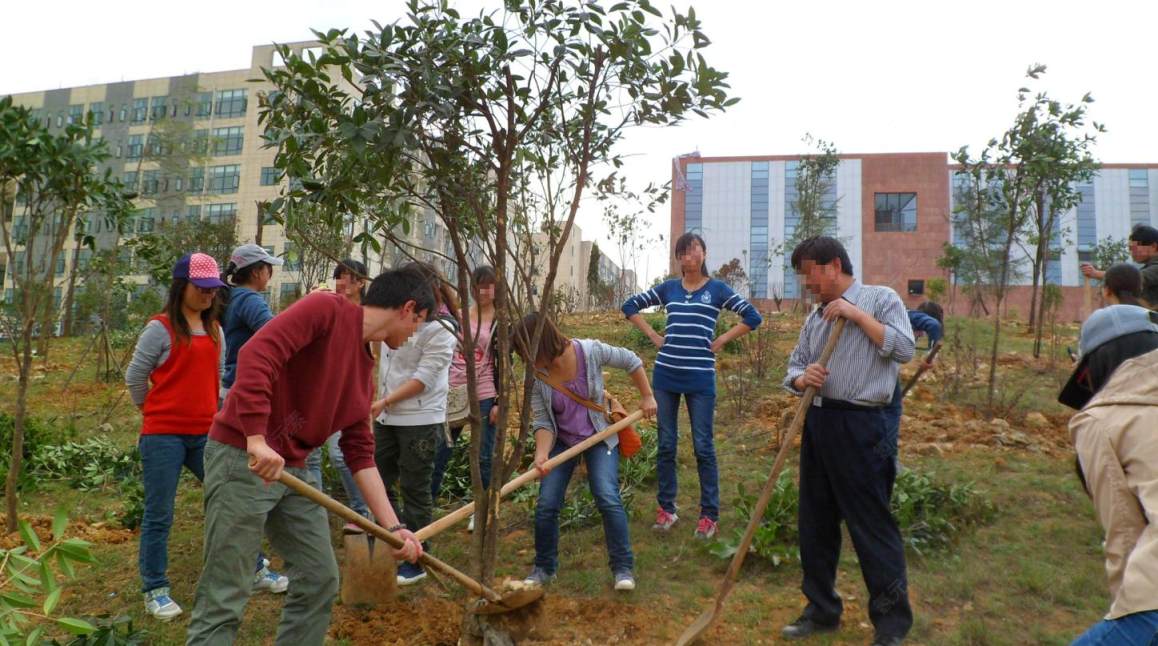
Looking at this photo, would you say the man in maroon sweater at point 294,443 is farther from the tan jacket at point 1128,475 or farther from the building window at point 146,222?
the building window at point 146,222

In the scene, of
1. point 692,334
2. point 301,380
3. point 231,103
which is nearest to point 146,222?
point 231,103

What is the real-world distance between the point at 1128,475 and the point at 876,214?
3291 centimetres

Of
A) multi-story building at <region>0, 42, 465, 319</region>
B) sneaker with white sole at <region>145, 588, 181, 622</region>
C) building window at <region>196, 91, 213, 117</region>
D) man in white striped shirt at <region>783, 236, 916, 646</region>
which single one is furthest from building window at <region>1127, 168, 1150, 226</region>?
building window at <region>196, 91, 213, 117</region>

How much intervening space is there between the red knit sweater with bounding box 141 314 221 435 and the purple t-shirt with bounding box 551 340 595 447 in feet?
5.70

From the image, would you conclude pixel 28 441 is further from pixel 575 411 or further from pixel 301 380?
pixel 301 380

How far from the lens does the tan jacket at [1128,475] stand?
5.99 feet

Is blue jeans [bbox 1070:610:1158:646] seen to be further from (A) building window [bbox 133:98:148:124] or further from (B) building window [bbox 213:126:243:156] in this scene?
(A) building window [bbox 133:98:148:124]

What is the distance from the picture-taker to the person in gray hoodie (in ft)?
13.6

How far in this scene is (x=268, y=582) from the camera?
4.04 metres

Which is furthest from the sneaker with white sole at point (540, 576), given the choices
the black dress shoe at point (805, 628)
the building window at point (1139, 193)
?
the building window at point (1139, 193)

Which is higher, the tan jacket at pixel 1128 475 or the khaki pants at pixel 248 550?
the tan jacket at pixel 1128 475

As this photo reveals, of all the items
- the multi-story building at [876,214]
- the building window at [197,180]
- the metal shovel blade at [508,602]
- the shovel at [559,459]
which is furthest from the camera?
the building window at [197,180]

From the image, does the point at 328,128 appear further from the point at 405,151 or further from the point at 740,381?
the point at 740,381

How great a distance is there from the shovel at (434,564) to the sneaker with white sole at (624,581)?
90 centimetres
